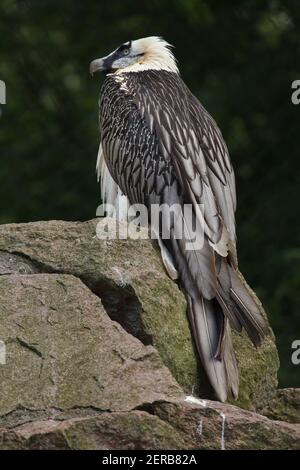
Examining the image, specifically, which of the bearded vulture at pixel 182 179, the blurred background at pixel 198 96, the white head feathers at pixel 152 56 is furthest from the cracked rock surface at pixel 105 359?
the blurred background at pixel 198 96

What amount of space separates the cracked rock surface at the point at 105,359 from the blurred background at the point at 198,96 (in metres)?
6.71

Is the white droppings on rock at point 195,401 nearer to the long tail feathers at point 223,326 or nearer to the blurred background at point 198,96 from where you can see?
the long tail feathers at point 223,326

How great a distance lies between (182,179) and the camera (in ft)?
34.8

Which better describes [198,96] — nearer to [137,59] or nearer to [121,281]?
[137,59]

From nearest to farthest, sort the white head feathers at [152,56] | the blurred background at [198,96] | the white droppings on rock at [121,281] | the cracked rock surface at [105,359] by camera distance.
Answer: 1. the cracked rock surface at [105,359]
2. the white droppings on rock at [121,281]
3. the white head feathers at [152,56]
4. the blurred background at [198,96]

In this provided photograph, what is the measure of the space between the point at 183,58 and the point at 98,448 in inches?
419

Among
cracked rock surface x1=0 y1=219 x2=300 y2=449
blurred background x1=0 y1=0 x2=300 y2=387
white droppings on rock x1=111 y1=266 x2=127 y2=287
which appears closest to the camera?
cracked rock surface x1=0 y1=219 x2=300 y2=449

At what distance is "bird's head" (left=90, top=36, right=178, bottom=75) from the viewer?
12570mm

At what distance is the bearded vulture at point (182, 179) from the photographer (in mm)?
9547

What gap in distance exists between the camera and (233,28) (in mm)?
18516

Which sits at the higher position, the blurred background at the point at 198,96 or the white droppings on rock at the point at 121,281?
the blurred background at the point at 198,96

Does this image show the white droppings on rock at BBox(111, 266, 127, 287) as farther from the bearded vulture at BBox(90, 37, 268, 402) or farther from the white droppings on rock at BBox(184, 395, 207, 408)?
the white droppings on rock at BBox(184, 395, 207, 408)

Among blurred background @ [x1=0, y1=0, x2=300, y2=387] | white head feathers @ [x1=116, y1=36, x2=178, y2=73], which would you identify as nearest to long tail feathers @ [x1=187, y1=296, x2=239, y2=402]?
white head feathers @ [x1=116, y1=36, x2=178, y2=73]

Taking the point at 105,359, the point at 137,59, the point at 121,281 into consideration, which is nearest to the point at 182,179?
the point at 121,281
